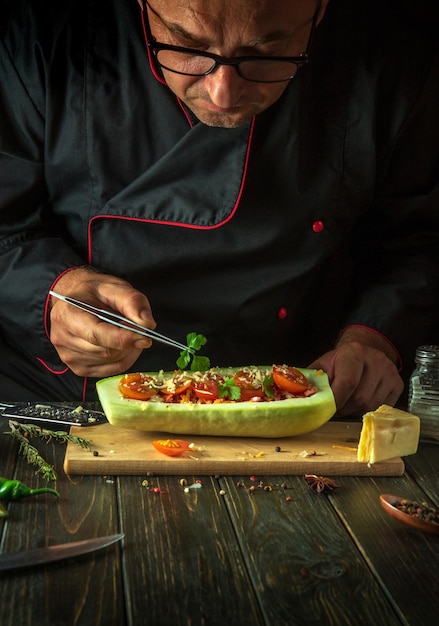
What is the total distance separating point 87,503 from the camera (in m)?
1.81

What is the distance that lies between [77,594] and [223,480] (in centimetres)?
59

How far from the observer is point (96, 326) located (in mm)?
2232

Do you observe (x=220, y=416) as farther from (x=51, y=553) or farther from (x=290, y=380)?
(x=51, y=553)

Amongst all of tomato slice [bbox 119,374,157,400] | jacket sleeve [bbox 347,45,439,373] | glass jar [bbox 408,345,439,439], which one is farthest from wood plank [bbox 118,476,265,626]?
jacket sleeve [bbox 347,45,439,373]

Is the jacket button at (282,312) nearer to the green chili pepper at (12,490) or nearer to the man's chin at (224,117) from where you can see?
the man's chin at (224,117)

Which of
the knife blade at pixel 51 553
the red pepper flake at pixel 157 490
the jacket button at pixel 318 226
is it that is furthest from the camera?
the jacket button at pixel 318 226

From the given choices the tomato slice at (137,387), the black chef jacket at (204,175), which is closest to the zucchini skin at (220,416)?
the tomato slice at (137,387)

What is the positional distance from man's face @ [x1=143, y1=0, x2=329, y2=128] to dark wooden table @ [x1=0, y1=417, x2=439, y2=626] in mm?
947

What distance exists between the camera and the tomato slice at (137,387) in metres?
2.21

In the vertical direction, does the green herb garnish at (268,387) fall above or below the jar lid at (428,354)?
below

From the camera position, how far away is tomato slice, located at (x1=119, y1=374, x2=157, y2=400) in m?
2.21

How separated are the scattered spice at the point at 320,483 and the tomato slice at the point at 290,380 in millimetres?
331

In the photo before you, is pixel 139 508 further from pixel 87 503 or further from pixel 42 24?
pixel 42 24

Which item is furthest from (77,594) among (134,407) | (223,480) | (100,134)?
(100,134)
